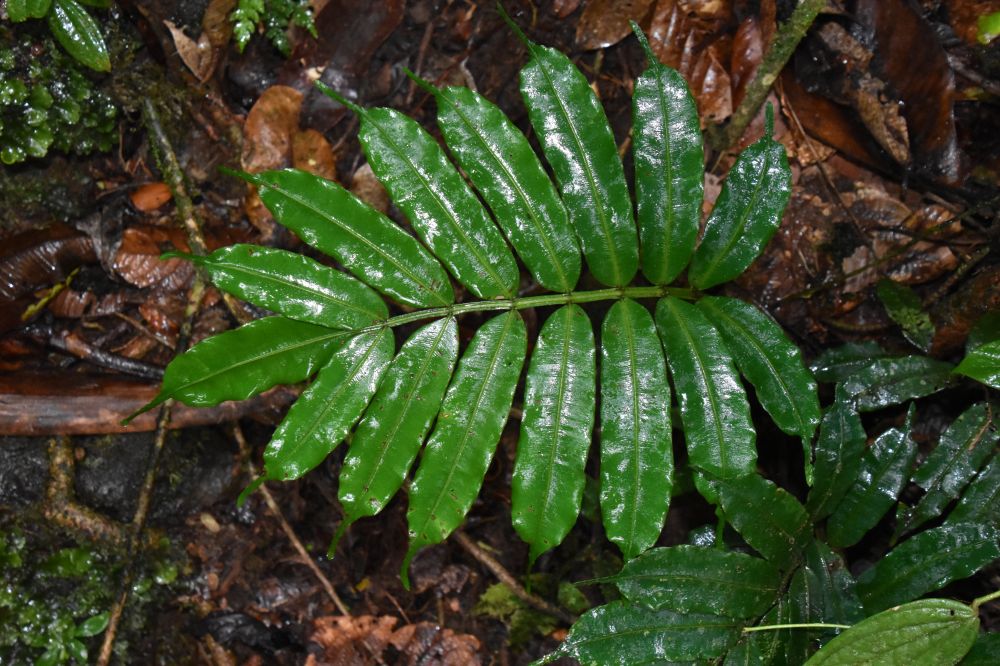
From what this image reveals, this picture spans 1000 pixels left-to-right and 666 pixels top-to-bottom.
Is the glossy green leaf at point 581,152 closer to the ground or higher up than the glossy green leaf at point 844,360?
higher up

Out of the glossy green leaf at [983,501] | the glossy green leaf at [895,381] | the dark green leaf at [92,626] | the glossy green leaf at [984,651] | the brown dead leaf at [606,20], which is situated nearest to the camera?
the glossy green leaf at [984,651]

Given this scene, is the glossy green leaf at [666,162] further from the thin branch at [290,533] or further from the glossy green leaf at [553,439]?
the thin branch at [290,533]

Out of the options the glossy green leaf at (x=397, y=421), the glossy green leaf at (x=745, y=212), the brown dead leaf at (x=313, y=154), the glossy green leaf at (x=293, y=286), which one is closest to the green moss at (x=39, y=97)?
the brown dead leaf at (x=313, y=154)

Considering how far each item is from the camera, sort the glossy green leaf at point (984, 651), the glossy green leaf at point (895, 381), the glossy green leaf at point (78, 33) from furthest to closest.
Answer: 1. the glossy green leaf at point (78, 33)
2. the glossy green leaf at point (895, 381)
3. the glossy green leaf at point (984, 651)

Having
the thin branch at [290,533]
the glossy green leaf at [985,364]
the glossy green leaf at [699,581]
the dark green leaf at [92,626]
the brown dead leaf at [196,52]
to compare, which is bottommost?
the dark green leaf at [92,626]

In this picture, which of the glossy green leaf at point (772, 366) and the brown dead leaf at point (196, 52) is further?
the brown dead leaf at point (196, 52)

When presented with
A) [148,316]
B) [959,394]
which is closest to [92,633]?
[148,316]

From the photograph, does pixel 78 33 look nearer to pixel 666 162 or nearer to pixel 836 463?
pixel 666 162

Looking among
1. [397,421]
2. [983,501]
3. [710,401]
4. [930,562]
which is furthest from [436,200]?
[983,501]

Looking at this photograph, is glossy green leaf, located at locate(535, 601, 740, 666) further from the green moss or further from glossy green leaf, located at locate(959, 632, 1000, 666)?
the green moss
